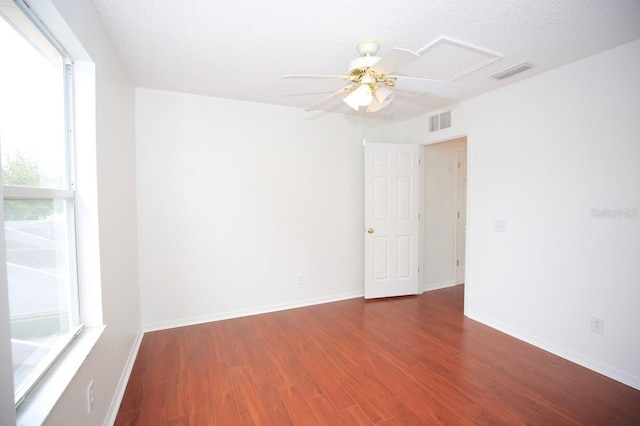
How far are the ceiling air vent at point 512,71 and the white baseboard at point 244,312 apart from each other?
3056mm

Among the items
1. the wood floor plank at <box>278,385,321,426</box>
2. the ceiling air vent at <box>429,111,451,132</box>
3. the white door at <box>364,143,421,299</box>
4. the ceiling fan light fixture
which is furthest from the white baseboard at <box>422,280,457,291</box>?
the ceiling fan light fixture

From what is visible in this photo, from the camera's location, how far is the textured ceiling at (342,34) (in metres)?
1.70

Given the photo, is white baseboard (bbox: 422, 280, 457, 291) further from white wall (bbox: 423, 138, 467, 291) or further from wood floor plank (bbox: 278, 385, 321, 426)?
wood floor plank (bbox: 278, 385, 321, 426)

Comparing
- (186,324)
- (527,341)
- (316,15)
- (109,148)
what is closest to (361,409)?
(527,341)

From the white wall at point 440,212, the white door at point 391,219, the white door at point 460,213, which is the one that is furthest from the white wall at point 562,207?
the white door at point 460,213

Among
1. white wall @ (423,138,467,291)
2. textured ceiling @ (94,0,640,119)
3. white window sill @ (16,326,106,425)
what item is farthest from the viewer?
white wall @ (423,138,467,291)

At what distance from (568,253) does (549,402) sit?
1247 millimetres

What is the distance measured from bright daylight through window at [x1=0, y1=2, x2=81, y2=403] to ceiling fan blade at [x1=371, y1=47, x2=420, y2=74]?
1608 millimetres

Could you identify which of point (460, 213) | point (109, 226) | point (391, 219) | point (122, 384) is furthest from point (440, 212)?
point (122, 384)

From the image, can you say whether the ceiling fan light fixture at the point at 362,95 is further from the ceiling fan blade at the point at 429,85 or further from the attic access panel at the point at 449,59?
the attic access panel at the point at 449,59

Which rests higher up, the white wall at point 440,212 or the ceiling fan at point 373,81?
the ceiling fan at point 373,81

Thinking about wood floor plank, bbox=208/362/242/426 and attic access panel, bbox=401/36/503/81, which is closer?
wood floor plank, bbox=208/362/242/426

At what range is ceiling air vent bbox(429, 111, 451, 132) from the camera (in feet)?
11.7

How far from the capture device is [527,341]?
2.77m
